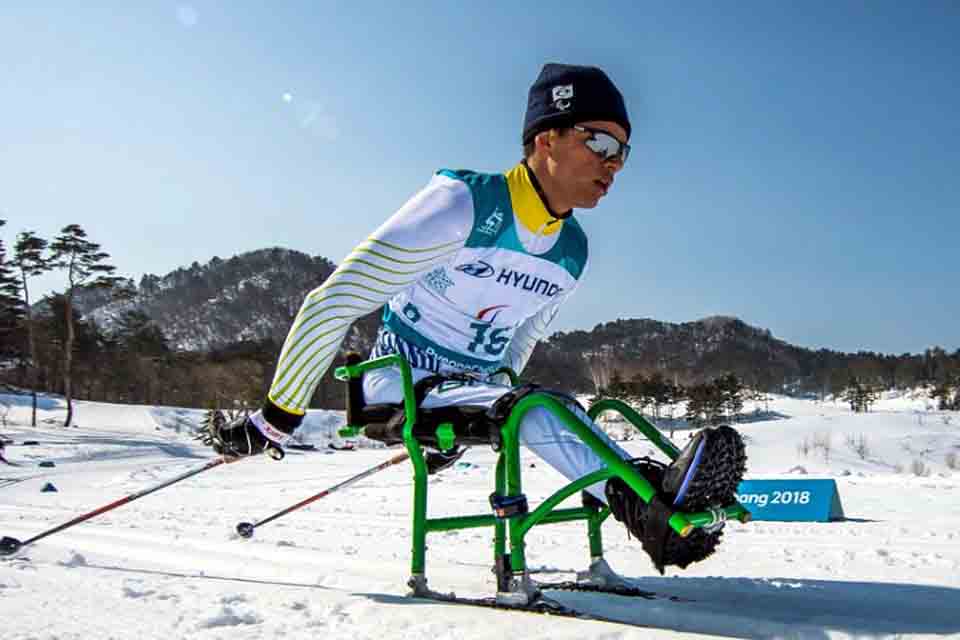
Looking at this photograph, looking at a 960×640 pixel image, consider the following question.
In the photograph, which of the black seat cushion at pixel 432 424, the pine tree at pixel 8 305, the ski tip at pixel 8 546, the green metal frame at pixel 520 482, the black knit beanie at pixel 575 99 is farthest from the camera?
the pine tree at pixel 8 305

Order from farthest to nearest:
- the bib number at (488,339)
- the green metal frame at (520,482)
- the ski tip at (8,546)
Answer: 1. the ski tip at (8,546)
2. the bib number at (488,339)
3. the green metal frame at (520,482)

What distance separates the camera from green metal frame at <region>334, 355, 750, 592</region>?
6.72 feet

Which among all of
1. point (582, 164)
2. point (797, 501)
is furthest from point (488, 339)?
point (797, 501)

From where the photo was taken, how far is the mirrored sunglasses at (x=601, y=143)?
2809 millimetres

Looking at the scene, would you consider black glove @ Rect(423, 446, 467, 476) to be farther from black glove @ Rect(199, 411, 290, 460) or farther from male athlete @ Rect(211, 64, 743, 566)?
black glove @ Rect(199, 411, 290, 460)

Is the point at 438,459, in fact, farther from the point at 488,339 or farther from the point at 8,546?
the point at 8,546

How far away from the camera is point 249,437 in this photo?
8.84 feet

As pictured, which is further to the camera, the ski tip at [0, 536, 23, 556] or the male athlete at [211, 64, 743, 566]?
the ski tip at [0, 536, 23, 556]

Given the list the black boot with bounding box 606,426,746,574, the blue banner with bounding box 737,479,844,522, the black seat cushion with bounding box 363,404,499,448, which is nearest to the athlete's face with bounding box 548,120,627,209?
the black seat cushion with bounding box 363,404,499,448

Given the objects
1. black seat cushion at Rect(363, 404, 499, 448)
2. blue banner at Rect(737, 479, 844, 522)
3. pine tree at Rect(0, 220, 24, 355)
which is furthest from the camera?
pine tree at Rect(0, 220, 24, 355)

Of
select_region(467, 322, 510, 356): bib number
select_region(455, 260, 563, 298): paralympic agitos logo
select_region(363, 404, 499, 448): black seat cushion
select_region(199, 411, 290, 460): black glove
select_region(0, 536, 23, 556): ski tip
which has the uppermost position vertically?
select_region(455, 260, 563, 298): paralympic agitos logo

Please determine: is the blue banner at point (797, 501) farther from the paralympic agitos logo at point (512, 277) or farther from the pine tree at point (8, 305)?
the pine tree at point (8, 305)

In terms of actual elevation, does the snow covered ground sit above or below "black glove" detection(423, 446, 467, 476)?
below

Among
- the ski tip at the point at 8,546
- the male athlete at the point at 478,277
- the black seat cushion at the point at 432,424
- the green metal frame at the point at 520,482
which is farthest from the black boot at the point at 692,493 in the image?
the ski tip at the point at 8,546
